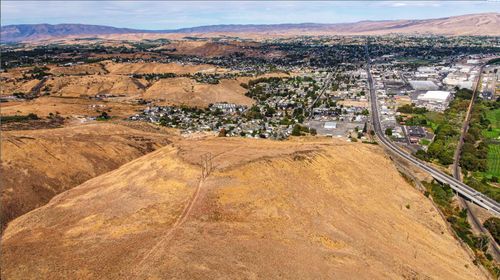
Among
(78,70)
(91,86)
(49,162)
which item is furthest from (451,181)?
(78,70)

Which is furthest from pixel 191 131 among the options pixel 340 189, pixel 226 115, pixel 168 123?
pixel 340 189

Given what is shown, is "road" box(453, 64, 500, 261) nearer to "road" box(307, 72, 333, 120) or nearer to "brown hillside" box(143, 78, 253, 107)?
"road" box(307, 72, 333, 120)

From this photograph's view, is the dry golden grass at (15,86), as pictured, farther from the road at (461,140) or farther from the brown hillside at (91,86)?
the road at (461,140)

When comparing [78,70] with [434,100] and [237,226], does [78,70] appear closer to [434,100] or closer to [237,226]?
[434,100]

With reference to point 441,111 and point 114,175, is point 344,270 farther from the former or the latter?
point 441,111

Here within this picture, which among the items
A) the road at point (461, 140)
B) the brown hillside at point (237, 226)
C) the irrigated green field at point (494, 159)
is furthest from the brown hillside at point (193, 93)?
the brown hillside at point (237, 226)

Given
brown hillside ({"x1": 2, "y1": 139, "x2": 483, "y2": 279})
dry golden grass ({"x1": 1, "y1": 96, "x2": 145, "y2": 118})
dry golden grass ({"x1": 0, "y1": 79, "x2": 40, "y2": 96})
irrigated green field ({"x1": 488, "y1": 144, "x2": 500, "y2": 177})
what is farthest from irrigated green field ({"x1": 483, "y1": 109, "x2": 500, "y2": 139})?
dry golden grass ({"x1": 0, "y1": 79, "x2": 40, "y2": 96})
